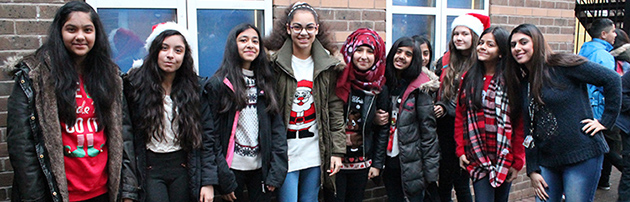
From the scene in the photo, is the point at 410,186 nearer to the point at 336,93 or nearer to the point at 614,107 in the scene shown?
the point at 336,93

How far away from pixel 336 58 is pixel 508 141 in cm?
131

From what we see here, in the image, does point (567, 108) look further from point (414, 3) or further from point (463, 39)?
point (414, 3)

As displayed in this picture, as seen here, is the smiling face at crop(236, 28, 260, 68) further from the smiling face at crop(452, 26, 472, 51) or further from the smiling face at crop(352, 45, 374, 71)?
the smiling face at crop(452, 26, 472, 51)

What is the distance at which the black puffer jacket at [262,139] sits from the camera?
9.47 feet

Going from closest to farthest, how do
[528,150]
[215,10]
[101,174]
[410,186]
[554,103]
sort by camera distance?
[101,174], [554,103], [528,150], [410,186], [215,10]

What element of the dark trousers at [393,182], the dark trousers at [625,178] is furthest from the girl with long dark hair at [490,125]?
the dark trousers at [625,178]

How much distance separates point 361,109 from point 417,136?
0.49 m

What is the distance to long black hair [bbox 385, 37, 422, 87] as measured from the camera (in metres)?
3.43

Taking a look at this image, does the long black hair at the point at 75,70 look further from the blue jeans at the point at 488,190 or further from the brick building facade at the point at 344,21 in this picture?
the blue jeans at the point at 488,190

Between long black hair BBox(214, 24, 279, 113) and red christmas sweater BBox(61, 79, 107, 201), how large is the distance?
2.37ft

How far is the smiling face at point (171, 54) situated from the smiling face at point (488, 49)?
6.63 ft

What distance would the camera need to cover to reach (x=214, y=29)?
369 centimetres

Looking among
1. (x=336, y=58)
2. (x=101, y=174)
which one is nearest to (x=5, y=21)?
(x=101, y=174)

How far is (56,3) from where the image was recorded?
3.03 metres
